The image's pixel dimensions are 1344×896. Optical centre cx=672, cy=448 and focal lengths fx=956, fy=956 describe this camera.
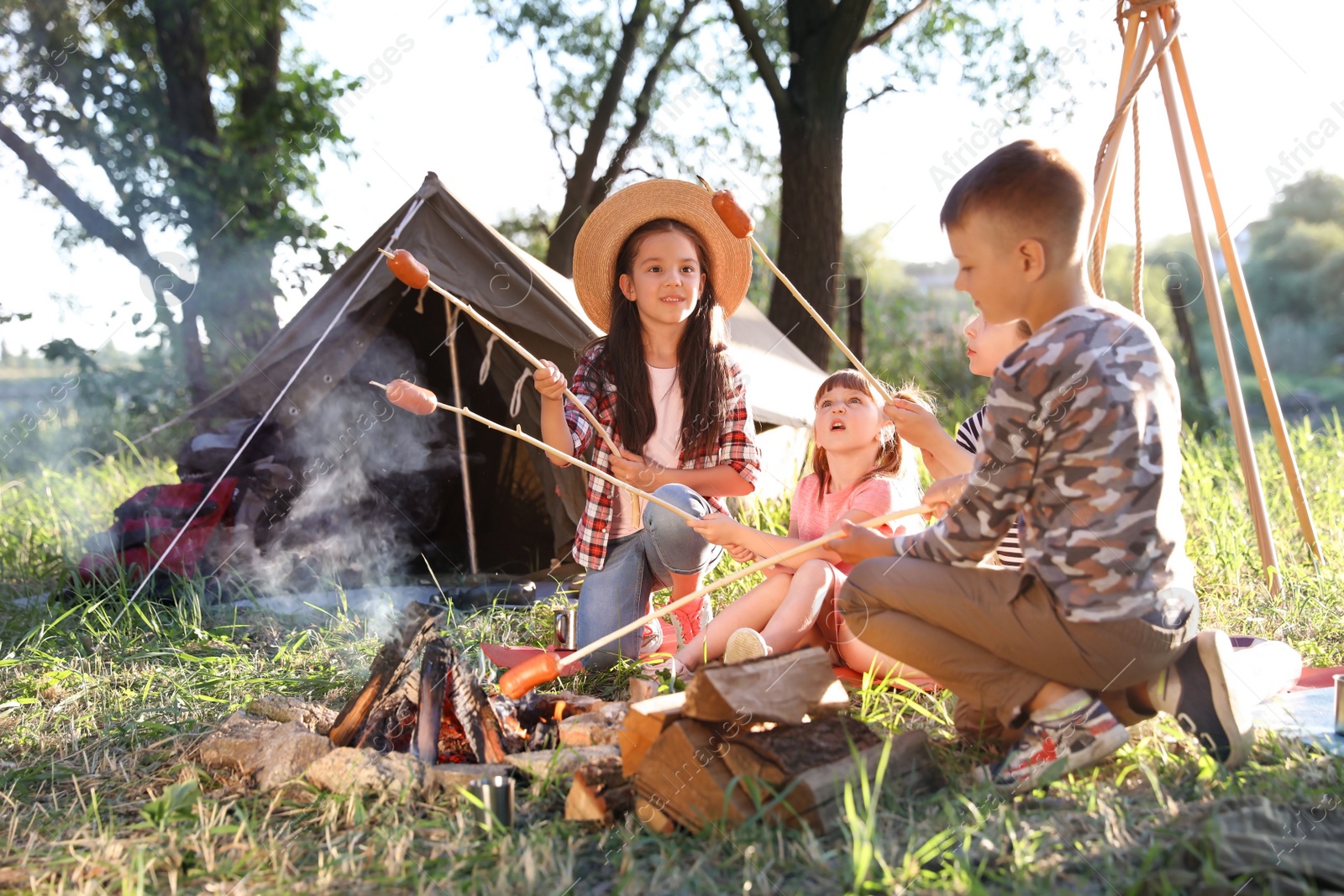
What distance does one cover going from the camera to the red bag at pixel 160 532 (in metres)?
3.25

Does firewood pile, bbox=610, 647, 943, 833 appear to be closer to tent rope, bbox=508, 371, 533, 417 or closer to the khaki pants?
the khaki pants

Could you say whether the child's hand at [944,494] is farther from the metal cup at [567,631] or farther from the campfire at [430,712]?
the metal cup at [567,631]

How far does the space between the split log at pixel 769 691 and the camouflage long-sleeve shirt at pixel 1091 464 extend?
0.38m

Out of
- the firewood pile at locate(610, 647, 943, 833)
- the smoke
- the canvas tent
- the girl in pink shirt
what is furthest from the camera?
the smoke

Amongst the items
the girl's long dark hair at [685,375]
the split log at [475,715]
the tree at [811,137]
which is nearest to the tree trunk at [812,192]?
the tree at [811,137]

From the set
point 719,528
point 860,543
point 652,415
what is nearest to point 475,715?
point 719,528

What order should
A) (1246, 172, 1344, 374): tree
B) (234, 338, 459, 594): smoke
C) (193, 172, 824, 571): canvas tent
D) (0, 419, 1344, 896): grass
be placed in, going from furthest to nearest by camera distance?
(1246, 172, 1344, 374): tree, (234, 338, 459, 594): smoke, (193, 172, 824, 571): canvas tent, (0, 419, 1344, 896): grass

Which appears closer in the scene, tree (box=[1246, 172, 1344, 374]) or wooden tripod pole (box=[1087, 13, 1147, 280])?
wooden tripod pole (box=[1087, 13, 1147, 280])

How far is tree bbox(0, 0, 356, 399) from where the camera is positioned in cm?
611

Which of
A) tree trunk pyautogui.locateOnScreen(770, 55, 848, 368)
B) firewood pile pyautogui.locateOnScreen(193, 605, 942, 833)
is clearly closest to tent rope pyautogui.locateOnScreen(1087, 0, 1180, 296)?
firewood pile pyautogui.locateOnScreen(193, 605, 942, 833)

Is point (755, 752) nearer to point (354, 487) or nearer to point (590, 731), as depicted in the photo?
point (590, 731)

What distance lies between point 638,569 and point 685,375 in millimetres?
574

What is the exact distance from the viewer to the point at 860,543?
5.75 ft

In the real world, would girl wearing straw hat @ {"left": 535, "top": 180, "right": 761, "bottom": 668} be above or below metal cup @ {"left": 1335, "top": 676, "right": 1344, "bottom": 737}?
above
